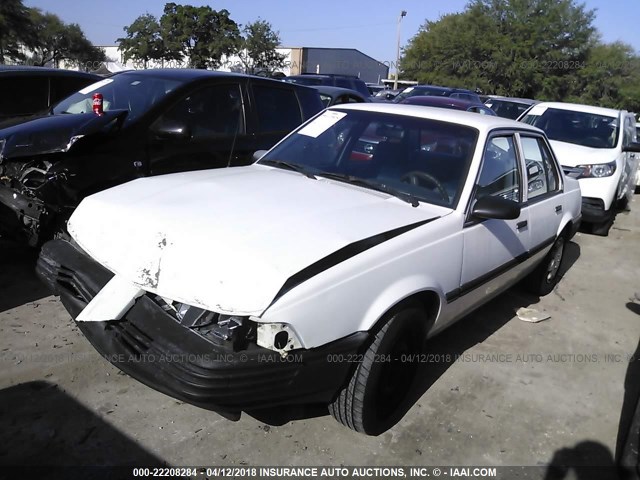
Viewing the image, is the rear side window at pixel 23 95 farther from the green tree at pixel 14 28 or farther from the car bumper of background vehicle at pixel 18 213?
the green tree at pixel 14 28

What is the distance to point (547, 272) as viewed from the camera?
16.5ft

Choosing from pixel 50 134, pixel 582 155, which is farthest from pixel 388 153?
pixel 582 155

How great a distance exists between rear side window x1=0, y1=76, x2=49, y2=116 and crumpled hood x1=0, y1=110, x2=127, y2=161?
1716 mm

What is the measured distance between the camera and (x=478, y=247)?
10.7ft

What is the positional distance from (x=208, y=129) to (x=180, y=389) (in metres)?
3.29

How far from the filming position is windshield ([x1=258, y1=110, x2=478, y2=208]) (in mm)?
3264

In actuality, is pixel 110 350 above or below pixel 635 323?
above

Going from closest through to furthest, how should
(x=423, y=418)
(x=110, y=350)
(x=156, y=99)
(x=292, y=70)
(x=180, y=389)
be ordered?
(x=180, y=389)
(x=110, y=350)
(x=423, y=418)
(x=156, y=99)
(x=292, y=70)

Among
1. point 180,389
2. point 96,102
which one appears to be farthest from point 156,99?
point 180,389

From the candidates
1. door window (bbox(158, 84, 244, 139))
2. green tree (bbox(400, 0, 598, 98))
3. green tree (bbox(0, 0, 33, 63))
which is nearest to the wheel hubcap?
door window (bbox(158, 84, 244, 139))

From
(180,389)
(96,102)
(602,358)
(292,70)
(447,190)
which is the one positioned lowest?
(602,358)

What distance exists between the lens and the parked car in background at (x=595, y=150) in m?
7.35

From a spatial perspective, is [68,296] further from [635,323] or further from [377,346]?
[635,323]

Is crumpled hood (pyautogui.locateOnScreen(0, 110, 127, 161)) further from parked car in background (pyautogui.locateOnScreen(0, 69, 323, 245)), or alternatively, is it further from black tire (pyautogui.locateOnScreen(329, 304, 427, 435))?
black tire (pyautogui.locateOnScreen(329, 304, 427, 435))
